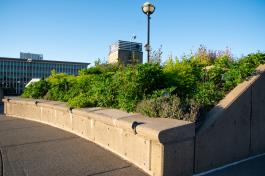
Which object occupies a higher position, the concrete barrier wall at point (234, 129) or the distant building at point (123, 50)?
the distant building at point (123, 50)

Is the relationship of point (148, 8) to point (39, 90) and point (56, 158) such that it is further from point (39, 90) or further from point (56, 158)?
point (56, 158)

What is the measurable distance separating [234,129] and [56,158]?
3478mm

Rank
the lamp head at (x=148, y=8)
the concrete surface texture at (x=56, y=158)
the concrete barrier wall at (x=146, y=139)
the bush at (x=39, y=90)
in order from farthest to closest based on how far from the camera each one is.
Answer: the bush at (x=39, y=90) → the lamp head at (x=148, y=8) → the concrete surface texture at (x=56, y=158) → the concrete barrier wall at (x=146, y=139)

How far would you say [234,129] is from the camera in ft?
17.4

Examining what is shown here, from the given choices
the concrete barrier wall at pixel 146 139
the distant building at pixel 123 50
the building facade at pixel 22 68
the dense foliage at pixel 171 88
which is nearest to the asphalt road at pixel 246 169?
the concrete barrier wall at pixel 146 139

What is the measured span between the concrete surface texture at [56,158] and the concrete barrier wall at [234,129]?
123 centimetres

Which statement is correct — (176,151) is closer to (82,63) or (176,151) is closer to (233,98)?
(233,98)

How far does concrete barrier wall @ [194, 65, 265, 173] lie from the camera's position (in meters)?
4.70

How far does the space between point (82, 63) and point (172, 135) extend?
386ft

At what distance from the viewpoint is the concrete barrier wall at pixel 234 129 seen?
4.70 metres

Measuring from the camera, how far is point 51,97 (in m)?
10.6

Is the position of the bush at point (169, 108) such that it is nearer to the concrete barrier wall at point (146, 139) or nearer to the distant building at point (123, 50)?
the concrete barrier wall at point (146, 139)

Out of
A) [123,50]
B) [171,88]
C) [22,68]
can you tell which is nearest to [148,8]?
[171,88]

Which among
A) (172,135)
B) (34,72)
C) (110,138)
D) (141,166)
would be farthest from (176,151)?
(34,72)
